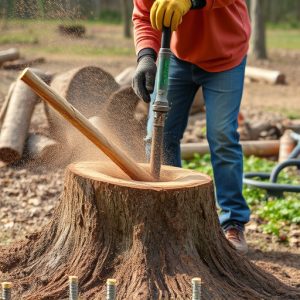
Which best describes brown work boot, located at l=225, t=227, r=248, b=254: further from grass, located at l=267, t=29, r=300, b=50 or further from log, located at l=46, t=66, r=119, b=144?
grass, located at l=267, t=29, r=300, b=50

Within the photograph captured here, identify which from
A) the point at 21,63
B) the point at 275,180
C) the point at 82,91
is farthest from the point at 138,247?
the point at 21,63

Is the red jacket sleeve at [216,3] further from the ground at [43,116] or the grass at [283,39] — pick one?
the grass at [283,39]

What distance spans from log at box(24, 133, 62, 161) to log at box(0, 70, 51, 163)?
79 mm

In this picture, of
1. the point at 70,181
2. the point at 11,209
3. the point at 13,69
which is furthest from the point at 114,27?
the point at 70,181

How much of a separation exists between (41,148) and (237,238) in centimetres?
265

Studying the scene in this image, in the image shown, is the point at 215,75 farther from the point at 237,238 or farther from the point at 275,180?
the point at 275,180

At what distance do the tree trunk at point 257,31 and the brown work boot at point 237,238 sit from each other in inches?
463

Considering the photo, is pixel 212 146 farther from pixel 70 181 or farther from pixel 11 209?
pixel 11 209

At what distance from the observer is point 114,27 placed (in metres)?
27.6

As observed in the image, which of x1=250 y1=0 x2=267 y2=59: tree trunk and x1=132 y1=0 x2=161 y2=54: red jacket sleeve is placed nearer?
x1=132 y1=0 x2=161 y2=54: red jacket sleeve

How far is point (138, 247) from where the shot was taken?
11.6 feet

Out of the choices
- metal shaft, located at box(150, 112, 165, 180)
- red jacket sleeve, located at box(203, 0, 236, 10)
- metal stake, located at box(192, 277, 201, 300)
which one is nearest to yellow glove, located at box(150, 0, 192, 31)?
red jacket sleeve, located at box(203, 0, 236, 10)

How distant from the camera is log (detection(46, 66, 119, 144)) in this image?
7.03 metres

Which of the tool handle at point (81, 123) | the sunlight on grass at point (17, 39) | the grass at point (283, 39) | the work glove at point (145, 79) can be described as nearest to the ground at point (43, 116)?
the sunlight on grass at point (17, 39)
